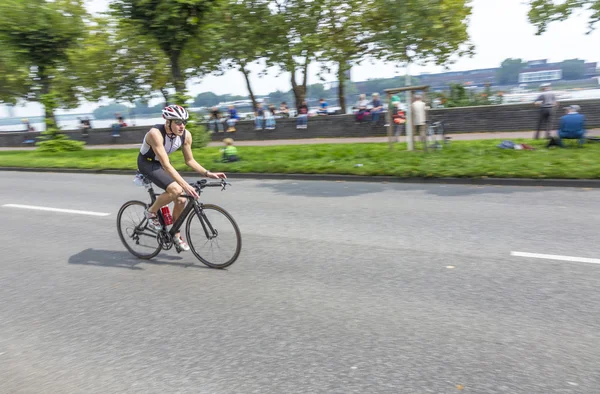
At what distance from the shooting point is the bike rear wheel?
6.39 meters

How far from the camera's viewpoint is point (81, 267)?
6.19 m

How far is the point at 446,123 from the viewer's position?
783 inches

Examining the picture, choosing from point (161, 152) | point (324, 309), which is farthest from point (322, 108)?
point (324, 309)

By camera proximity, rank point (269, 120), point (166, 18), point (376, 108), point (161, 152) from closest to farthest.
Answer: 1. point (161, 152)
2. point (166, 18)
3. point (376, 108)
4. point (269, 120)

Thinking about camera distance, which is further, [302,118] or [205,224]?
[302,118]

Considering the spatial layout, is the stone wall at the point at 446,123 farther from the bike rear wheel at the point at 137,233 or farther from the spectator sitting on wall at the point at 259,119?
the bike rear wheel at the point at 137,233

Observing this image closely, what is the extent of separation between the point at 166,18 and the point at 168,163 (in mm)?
13938

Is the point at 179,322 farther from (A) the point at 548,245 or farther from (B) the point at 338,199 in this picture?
(B) the point at 338,199

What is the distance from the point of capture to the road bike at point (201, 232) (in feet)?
18.9

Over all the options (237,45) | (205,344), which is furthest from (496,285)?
(237,45)

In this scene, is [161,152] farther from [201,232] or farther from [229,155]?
[229,155]

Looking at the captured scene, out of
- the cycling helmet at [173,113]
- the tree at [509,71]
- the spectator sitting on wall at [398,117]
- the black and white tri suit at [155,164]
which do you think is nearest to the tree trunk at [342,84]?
the tree at [509,71]

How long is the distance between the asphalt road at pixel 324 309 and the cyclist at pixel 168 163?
0.71 m

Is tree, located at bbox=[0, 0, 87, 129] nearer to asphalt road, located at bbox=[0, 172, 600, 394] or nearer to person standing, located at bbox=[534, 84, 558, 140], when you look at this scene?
asphalt road, located at bbox=[0, 172, 600, 394]
